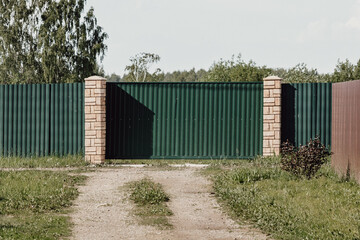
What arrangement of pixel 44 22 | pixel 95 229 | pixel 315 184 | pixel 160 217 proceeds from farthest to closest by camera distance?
pixel 44 22
pixel 315 184
pixel 160 217
pixel 95 229

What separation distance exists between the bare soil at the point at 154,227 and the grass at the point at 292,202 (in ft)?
1.05

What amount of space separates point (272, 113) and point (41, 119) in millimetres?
6867

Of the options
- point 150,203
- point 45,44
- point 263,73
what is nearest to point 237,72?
point 263,73

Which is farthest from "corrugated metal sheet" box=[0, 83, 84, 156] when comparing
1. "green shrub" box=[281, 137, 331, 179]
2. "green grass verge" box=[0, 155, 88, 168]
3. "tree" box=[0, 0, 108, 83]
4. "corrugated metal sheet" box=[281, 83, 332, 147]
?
"tree" box=[0, 0, 108, 83]

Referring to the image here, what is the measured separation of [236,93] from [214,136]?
4.65 feet

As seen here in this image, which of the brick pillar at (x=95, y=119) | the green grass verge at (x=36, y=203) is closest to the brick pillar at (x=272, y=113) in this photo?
the brick pillar at (x=95, y=119)

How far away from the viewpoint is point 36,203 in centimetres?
1096

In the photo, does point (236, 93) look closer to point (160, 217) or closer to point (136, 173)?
point (136, 173)

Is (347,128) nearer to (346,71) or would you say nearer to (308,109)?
(308,109)

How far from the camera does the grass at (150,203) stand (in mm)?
9812

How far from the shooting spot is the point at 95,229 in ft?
30.5

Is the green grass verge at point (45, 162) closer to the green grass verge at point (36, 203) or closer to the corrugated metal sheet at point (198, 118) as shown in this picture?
the green grass verge at point (36, 203)

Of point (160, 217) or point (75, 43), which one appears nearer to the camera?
point (160, 217)

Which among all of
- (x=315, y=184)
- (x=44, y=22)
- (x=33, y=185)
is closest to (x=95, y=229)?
(x=33, y=185)
